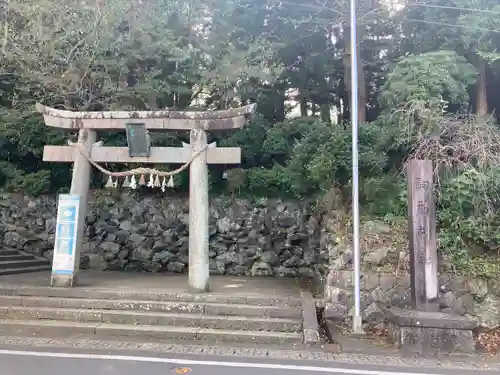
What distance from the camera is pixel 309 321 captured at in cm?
810

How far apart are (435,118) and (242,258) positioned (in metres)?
7.49

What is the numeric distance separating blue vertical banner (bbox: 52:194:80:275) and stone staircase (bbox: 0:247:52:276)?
3966 mm

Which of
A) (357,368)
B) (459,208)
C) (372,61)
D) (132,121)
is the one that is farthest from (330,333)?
(372,61)

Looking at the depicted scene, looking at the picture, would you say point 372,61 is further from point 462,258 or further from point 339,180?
point 462,258

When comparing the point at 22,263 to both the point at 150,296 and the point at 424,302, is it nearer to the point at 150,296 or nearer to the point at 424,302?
the point at 150,296

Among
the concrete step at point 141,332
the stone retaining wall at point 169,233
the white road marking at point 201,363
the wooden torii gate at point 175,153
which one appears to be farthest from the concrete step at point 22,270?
the white road marking at point 201,363

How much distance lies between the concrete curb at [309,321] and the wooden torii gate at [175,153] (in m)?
2.14

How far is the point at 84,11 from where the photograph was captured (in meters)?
11.1

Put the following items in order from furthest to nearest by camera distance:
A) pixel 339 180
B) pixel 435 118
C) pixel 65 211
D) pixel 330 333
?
pixel 339 180
pixel 65 211
pixel 435 118
pixel 330 333

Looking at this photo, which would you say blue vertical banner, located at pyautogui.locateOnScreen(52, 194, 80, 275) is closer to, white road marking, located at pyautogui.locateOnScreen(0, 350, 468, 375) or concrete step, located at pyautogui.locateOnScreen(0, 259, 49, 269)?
white road marking, located at pyautogui.locateOnScreen(0, 350, 468, 375)

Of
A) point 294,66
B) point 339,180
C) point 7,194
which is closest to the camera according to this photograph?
point 339,180

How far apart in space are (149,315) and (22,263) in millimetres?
7563

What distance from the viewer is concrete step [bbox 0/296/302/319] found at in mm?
8523

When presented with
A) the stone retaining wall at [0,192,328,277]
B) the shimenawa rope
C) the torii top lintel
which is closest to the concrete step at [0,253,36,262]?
the stone retaining wall at [0,192,328,277]
